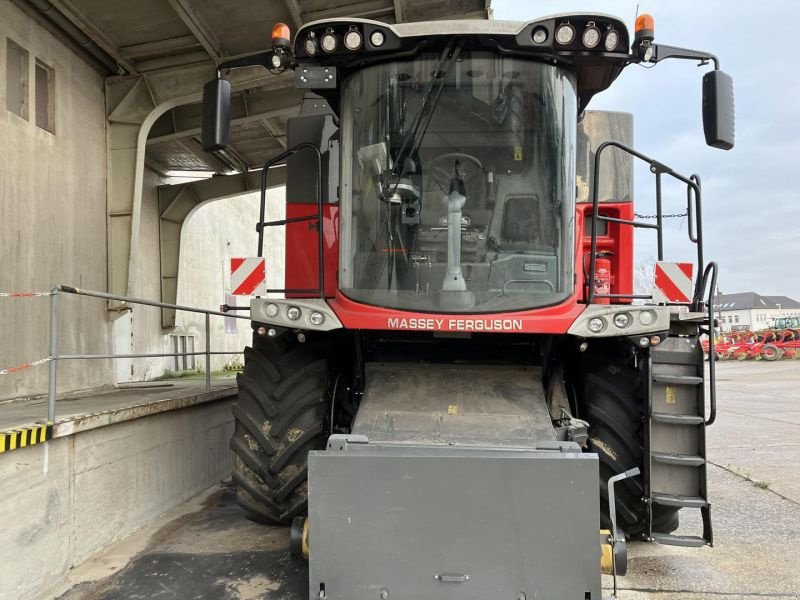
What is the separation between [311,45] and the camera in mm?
3633

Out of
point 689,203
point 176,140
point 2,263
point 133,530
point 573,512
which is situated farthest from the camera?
point 176,140

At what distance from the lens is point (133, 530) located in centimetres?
465

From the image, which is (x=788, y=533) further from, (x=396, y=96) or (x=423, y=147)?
(x=396, y=96)

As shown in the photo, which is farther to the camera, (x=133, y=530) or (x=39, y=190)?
(x=39, y=190)

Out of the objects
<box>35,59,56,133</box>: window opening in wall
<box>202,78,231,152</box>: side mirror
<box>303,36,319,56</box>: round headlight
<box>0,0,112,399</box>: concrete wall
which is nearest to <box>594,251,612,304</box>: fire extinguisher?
<box>303,36,319,56</box>: round headlight

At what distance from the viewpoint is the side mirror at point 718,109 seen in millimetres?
3582

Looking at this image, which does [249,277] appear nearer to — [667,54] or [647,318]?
[647,318]

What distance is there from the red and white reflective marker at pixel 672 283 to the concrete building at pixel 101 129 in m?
6.21

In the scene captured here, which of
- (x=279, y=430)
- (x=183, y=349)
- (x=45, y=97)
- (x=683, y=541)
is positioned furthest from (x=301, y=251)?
(x=183, y=349)

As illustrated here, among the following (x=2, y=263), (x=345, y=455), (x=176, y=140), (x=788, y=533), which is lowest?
(x=788, y=533)

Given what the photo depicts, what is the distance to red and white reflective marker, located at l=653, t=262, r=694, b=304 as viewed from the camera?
3889 millimetres

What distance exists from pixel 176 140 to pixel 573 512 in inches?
384

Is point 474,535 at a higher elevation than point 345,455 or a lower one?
lower

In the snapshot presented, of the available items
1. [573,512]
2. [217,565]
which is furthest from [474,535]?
[217,565]
